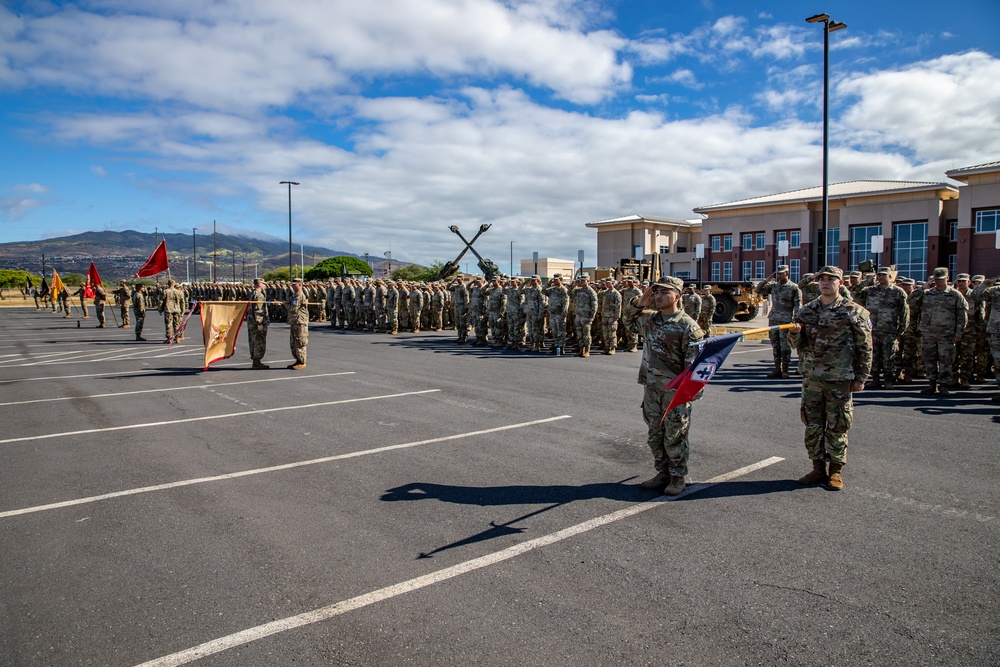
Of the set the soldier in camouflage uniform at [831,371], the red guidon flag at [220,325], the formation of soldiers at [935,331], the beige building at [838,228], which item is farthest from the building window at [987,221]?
the red guidon flag at [220,325]

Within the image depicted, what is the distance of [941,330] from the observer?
10.6 m

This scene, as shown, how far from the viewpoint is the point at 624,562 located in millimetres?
4113

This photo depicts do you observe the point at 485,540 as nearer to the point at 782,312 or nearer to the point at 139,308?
the point at 782,312

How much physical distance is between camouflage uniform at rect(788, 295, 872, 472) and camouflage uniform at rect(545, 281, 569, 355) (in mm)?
10775

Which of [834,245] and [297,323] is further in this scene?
[834,245]

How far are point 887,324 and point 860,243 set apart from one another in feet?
137

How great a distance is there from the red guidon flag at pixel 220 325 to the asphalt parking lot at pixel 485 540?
3.86 m

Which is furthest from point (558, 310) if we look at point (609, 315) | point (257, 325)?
point (257, 325)

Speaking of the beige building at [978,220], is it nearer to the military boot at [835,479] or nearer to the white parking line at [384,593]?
the military boot at [835,479]

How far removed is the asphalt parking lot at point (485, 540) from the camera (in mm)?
3258

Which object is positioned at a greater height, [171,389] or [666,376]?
[666,376]

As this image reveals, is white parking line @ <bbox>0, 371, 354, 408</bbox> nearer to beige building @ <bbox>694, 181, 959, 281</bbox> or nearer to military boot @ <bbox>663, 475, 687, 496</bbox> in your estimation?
military boot @ <bbox>663, 475, 687, 496</bbox>

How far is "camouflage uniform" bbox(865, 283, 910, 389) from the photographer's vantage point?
10.9 metres

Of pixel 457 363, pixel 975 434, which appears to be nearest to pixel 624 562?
pixel 975 434
